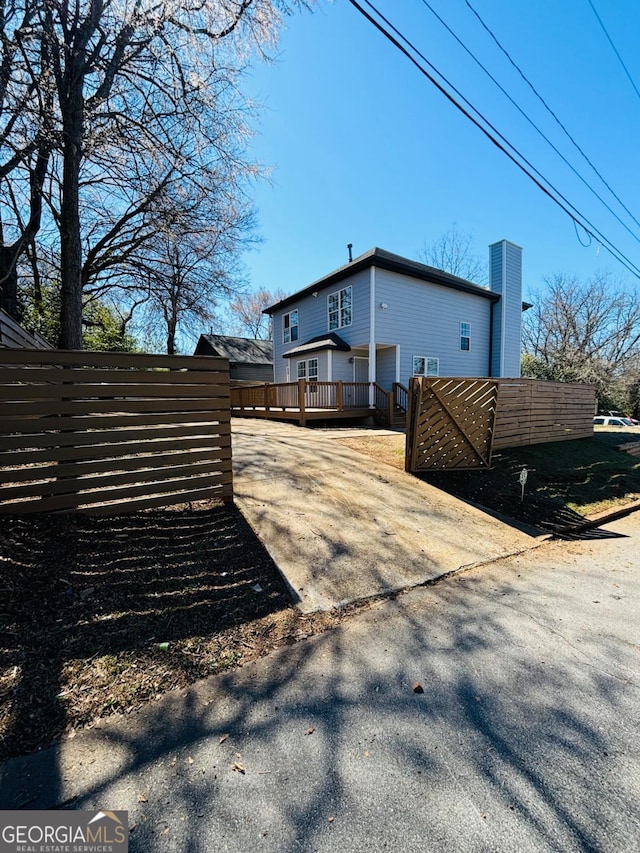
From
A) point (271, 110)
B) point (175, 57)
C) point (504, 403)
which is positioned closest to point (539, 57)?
point (271, 110)

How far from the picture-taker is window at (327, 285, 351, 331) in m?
14.9

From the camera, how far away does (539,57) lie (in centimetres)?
652

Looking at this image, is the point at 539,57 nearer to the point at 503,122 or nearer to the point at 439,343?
the point at 503,122

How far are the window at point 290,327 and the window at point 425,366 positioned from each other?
634cm

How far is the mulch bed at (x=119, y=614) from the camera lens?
1.89m

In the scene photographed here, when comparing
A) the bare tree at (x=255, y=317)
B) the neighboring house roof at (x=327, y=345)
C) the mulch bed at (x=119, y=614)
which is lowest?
the mulch bed at (x=119, y=614)

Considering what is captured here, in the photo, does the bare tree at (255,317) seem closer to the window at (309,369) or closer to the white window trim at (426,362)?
the window at (309,369)

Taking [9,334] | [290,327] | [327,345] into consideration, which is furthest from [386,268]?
[9,334]

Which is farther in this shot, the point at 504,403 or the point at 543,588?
the point at 504,403

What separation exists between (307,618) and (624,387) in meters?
35.6

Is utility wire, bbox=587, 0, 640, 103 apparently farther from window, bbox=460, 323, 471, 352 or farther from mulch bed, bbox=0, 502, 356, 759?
mulch bed, bbox=0, 502, 356, 759

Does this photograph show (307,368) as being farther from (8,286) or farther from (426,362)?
(8,286)

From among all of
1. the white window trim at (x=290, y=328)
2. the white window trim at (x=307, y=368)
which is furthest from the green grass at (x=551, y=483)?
the white window trim at (x=290, y=328)

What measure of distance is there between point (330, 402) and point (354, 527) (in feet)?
29.7
